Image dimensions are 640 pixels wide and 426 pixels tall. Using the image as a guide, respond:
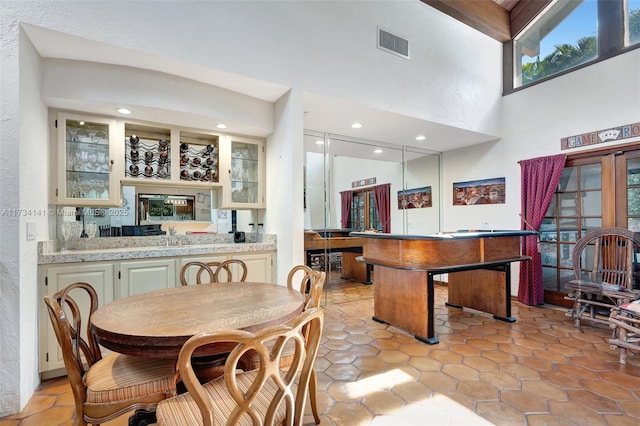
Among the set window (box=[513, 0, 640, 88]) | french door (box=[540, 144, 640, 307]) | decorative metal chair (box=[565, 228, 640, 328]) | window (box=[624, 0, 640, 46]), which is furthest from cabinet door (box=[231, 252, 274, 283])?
window (box=[624, 0, 640, 46])

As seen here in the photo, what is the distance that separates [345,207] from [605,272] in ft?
11.3

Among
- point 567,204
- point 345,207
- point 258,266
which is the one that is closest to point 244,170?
point 258,266

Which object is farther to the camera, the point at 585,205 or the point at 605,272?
the point at 585,205

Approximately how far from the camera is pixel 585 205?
3941 millimetres

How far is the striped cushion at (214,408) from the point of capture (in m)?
1.14

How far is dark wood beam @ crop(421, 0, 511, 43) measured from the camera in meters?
4.12

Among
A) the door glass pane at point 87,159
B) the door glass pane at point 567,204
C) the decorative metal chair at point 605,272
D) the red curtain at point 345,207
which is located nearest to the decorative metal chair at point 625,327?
the decorative metal chair at point 605,272

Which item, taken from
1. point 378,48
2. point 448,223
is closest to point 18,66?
point 378,48

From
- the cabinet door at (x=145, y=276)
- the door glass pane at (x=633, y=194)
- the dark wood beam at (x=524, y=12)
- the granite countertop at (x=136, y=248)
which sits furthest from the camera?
the dark wood beam at (x=524, y=12)

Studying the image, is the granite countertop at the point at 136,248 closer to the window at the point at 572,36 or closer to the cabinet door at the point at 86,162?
the cabinet door at the point at 86,162

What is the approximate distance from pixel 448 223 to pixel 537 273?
1.63 meters

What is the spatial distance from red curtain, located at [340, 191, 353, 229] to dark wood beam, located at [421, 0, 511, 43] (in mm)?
2895

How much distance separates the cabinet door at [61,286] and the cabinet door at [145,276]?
98 mm

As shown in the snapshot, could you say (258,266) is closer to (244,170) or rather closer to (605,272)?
(244,170)
